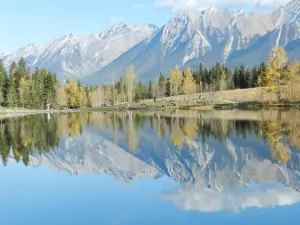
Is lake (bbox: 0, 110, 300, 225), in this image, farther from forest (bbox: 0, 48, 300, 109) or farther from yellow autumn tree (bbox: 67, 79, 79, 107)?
yellow autumn tree (bbox: 67, 79, 79, 107)

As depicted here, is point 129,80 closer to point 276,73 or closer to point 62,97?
point 62,97

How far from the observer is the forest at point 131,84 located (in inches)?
4011

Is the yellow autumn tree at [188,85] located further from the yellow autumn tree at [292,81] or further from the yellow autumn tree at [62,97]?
the yellow autumn tree at [292,81]

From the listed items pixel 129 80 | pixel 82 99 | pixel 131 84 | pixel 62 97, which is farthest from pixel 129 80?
pixel 82 99

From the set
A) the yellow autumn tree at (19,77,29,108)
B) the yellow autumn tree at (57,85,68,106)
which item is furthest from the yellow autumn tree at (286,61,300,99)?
the yellow autumn tree at (57,85,68,106)

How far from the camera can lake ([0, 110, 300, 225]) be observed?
15.2 meters

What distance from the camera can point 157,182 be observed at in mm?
20859

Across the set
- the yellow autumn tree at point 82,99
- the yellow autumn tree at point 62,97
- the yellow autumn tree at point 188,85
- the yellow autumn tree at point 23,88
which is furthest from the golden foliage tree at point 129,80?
the yellow autumn tree at point 23,88

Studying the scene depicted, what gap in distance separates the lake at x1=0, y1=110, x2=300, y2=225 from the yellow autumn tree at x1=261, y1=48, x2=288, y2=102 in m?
64.9

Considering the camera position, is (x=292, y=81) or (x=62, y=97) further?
(x=62, y=97)

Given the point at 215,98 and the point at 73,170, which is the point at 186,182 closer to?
the point at 73,170

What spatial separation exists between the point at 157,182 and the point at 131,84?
134107mm

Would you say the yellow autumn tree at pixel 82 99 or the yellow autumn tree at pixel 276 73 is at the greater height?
the yellow autumn tree at pixel 276 73

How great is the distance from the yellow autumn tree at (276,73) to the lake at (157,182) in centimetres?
6491
